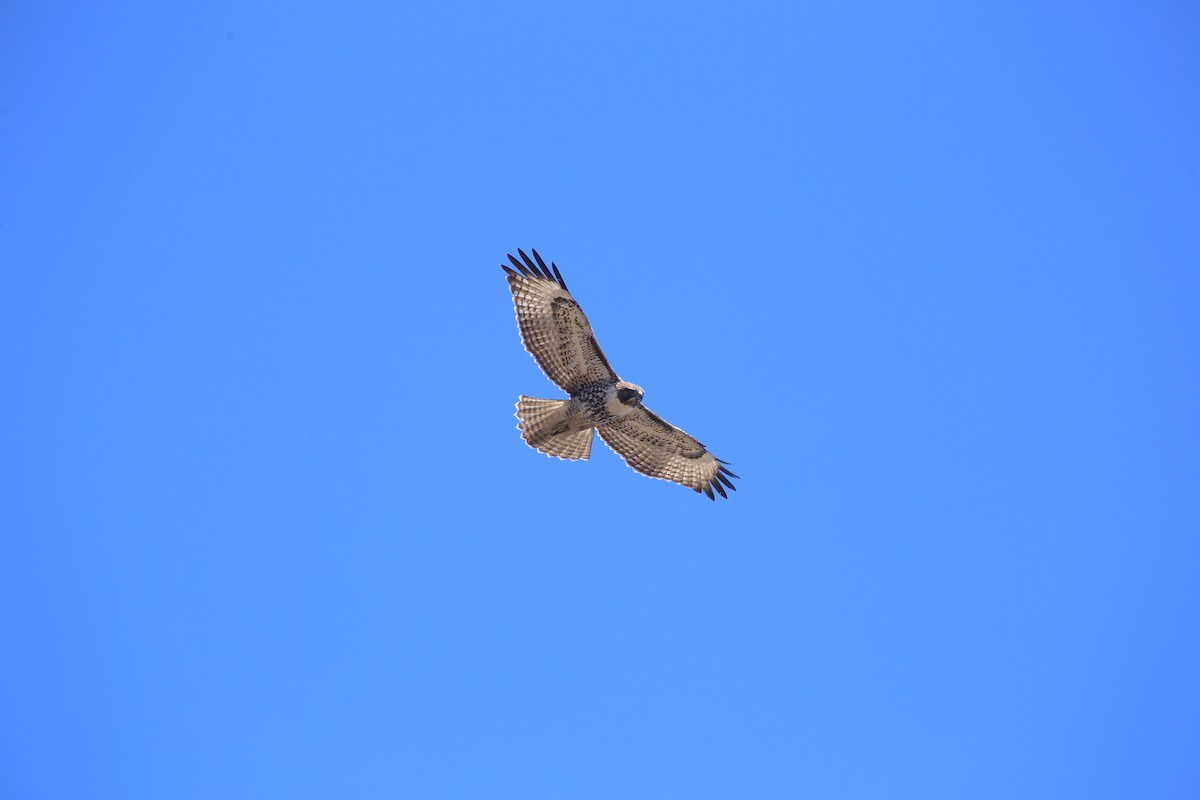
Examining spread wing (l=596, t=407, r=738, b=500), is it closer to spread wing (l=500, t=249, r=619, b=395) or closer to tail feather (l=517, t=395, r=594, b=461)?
tail feather (l=517, t=395, r=594, b=461)

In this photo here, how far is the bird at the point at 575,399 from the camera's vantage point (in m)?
13.4

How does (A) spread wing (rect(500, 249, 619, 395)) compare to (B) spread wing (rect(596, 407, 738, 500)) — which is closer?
(A) spread wing (rect(500, 249, 619, 395))

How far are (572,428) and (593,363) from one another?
1.05 m

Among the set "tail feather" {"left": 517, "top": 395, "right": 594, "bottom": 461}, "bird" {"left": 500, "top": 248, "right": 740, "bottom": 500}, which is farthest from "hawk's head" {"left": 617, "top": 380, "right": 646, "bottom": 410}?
"tail feather" {"left": 517, "top": 395, "right": 594, "bottom": 461}

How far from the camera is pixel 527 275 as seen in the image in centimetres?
1346

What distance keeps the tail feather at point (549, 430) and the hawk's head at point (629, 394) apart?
737 millimetres

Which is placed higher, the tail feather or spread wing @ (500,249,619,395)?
spread wing @ (500,249,619,395)

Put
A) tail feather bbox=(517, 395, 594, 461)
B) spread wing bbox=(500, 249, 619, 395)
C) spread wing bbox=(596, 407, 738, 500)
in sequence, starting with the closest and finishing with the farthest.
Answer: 1. spread wing bbox=(500, 249, 619, 395)
2. tail feather bbox=(517, 395, 594, 461)
3. spread wing bbox=(596, 407, 738, 500)

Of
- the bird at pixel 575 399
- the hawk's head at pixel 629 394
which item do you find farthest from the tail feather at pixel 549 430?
→ the hawk's head at pixel 629 394

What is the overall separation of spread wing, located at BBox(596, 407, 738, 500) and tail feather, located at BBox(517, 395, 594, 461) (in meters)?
0.37

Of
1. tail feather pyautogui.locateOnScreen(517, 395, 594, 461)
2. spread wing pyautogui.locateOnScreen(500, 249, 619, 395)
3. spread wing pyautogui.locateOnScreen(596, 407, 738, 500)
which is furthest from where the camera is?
spread wing pyautogui.locateOnScreen(596, 407, 738, 500)

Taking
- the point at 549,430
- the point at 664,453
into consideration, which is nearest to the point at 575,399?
the point at 549,430

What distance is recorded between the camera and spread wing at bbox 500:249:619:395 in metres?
13.4

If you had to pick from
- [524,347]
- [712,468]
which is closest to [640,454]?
[712,468]
